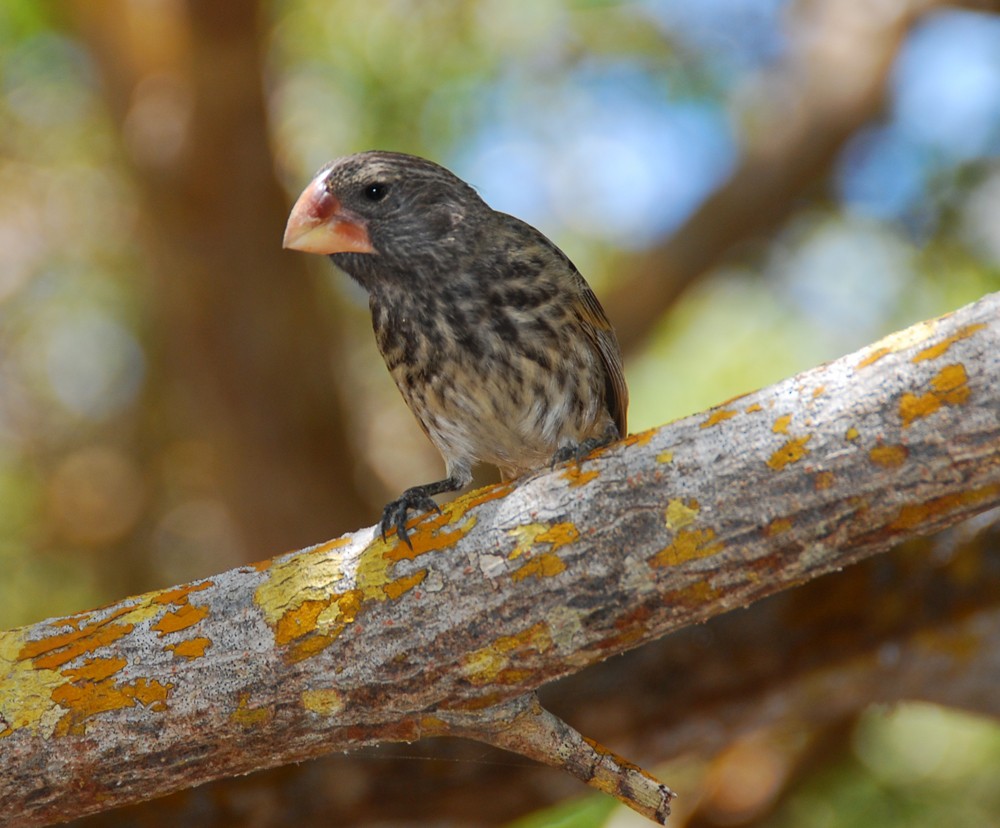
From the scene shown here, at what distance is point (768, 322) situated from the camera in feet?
18.5

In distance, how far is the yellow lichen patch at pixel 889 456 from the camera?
167cm

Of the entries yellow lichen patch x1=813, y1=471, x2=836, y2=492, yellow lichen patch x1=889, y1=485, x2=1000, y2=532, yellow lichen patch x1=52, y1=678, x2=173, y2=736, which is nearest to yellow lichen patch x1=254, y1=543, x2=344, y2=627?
yellow lichen patch x1=52, y1=678, x2=173, y2=736

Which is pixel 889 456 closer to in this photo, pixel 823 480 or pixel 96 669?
pixel 823 480

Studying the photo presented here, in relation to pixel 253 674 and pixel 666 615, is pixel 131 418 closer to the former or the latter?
pixel 253 674

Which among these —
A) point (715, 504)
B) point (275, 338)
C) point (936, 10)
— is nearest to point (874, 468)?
point (715, 504)

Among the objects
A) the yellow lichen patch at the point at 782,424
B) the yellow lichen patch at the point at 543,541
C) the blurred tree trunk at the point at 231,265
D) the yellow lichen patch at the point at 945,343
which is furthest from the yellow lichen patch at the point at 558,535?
the blurred tree trunk at the point at 231,265

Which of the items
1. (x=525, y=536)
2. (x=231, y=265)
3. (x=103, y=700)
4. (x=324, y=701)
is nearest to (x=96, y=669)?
(x=103, y=700)

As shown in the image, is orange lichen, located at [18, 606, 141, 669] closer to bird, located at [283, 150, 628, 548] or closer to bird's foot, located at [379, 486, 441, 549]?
bird's foot, located at [379, 486, 441, 549]

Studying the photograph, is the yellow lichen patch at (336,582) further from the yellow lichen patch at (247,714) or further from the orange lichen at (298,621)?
the yellow lichen patch at (247,714)

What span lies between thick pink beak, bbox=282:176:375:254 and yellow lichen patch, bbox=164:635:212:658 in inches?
42.3

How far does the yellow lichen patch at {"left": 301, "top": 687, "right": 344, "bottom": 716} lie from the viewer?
6.24ft

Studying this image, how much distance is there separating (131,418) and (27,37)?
72.0 inches

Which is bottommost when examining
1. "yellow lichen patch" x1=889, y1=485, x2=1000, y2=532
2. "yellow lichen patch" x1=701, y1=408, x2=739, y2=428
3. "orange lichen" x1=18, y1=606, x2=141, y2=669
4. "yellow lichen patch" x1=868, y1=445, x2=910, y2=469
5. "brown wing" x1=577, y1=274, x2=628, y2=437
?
"yellow lichen patch" x1=889, y1=485, x2=1000, y2=532

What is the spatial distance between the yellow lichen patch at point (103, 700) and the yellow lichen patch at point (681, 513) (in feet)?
2.95
